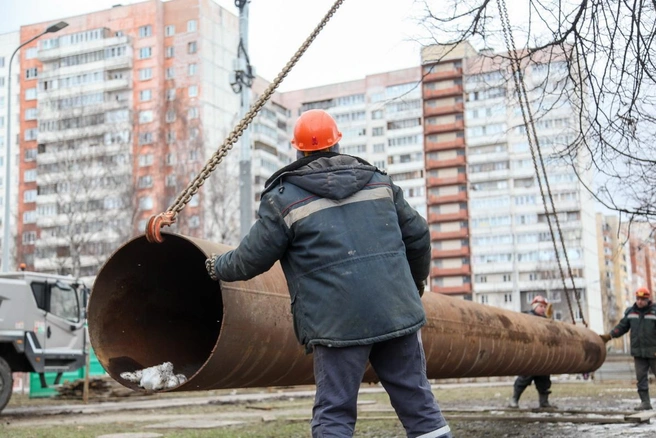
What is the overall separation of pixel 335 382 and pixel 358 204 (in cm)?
76

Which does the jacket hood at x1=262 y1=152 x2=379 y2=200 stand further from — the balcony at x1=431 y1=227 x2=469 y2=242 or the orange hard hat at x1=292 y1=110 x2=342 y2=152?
the balcony at x1=431 y1=227 x2=469 y2=242

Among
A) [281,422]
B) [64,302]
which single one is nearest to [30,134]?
[64,302]

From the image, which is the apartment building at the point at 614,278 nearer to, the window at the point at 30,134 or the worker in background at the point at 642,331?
the window at the point at 30,134

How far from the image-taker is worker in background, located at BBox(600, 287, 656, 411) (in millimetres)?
11969

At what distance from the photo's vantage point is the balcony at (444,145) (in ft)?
278

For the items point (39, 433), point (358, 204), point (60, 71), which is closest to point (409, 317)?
point (358, 204)

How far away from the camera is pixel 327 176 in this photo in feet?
12.3

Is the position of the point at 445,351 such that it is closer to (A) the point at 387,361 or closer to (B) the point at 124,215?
(A) the point at 387,361

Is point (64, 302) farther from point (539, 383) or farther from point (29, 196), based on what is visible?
point (29, 196)

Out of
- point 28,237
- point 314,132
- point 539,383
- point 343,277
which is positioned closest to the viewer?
point 343,277

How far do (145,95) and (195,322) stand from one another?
223 feet

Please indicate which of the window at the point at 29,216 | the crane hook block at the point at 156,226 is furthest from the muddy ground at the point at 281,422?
the window at the point at 29,216

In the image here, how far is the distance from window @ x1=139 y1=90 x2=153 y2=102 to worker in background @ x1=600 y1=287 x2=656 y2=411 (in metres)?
61.9

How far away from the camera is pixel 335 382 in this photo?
3654 mm
